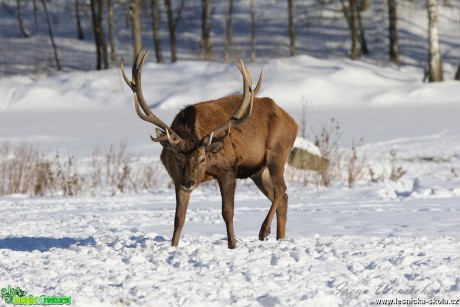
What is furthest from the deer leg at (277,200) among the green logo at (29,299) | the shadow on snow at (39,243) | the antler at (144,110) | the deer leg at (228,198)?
the green logo at (29,299)

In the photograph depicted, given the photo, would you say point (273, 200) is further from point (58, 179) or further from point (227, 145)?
point (58, 179)

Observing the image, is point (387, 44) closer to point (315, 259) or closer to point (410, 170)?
point (410, 170)

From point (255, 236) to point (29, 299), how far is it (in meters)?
3.08

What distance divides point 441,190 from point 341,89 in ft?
38.9

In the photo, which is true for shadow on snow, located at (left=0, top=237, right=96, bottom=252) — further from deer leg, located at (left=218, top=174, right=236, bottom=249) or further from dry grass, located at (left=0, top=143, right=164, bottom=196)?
dry grass, located at (left=0, top=143, right=164, bottom=196)

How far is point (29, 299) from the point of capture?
19.7ft

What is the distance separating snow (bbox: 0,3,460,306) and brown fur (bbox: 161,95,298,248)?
383 millimetres

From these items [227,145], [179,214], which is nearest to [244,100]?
[227,145]

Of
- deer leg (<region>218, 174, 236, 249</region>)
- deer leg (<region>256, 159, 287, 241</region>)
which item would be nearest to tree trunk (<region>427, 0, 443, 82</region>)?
deer leg (<region>256, 159, 287, 241</region>)

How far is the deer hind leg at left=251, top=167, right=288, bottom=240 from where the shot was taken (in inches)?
317

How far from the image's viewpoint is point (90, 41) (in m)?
44.6

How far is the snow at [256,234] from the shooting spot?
20.3 feet

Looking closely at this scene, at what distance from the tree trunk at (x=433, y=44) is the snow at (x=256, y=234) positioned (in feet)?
7.92

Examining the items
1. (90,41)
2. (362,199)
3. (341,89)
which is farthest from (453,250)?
(90,41)
